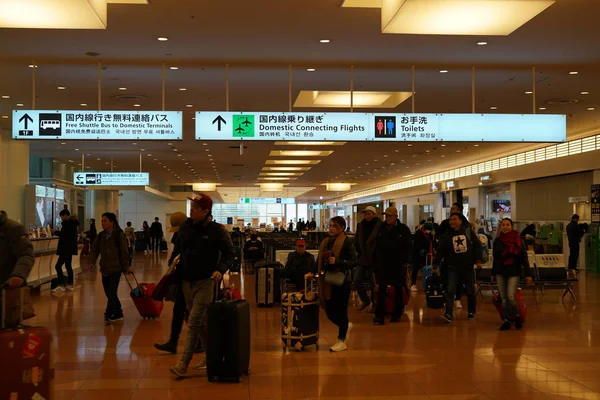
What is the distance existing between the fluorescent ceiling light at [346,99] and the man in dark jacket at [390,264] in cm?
535

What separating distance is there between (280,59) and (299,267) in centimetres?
350

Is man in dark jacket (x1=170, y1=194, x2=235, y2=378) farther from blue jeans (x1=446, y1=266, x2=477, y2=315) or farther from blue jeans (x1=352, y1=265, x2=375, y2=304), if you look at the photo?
blue jeans (x1=352, y1=265, x2=375, y2=304)

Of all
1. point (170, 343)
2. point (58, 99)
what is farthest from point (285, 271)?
point (58, 99)

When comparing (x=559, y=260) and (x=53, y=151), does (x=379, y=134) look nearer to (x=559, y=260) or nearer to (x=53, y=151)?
(x=559, y=260)

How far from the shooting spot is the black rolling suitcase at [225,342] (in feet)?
21.6

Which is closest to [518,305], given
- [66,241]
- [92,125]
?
[92,125]

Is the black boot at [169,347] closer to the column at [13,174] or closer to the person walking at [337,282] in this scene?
the person walking at [337,282]

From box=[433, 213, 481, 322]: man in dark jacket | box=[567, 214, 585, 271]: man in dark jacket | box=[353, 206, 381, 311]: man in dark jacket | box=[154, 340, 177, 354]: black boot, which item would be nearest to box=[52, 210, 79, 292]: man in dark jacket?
box=[353, 206, 381, 311]: man in dark jacket

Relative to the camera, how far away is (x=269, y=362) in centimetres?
756

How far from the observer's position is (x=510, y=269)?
386 inches

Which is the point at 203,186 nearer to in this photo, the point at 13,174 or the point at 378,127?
the point at 13,174

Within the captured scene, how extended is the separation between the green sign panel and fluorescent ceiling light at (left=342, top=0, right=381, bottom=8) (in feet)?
9.78

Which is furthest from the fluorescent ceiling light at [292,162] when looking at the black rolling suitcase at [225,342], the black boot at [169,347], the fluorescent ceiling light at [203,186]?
the black rolling suitcase at [225,342]

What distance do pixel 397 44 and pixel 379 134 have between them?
148 centimetres
